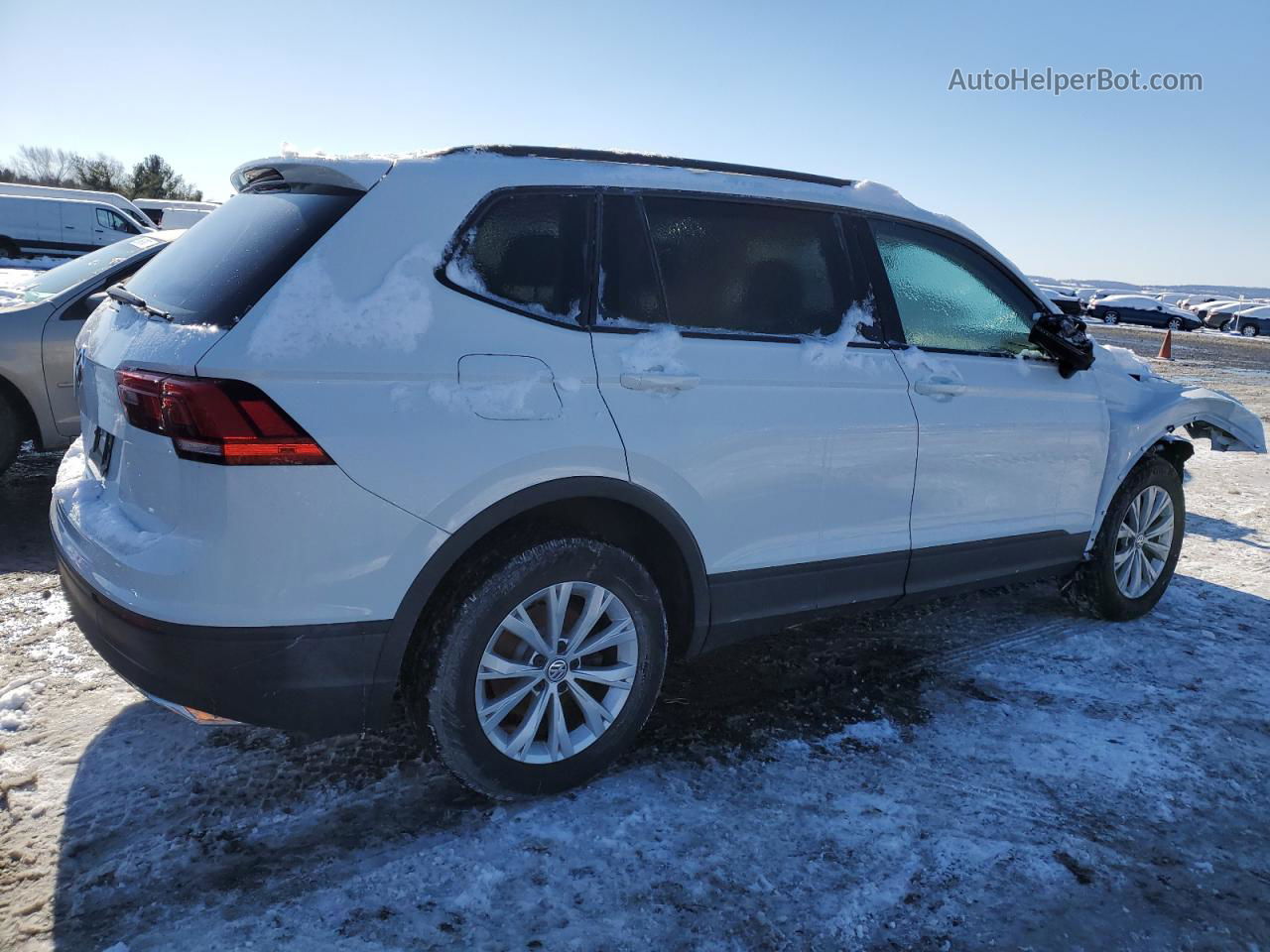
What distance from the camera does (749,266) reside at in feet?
10.5

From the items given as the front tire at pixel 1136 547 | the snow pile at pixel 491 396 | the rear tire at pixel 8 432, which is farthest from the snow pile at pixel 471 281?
the rear tire at pixel 8 432

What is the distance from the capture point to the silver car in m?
5.58

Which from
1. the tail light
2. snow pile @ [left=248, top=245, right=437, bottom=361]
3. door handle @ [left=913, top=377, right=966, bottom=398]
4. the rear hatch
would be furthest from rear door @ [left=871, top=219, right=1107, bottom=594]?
the tail light

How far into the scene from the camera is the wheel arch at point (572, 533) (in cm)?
254

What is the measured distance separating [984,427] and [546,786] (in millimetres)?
2160

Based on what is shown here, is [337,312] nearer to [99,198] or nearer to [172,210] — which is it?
[99,198]

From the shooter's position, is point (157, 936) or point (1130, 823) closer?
point (157, 936)

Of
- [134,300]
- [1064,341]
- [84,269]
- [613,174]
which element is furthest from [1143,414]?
[84,269]

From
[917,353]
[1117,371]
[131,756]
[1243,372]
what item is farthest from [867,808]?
[1243,372]

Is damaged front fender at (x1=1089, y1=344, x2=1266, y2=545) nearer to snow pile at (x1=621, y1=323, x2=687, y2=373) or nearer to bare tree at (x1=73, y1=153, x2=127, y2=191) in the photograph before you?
snow pile at (x1=621, y1=323, x2=687, y2=373)

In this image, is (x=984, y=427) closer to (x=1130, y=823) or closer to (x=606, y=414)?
(x=1130, y=823)

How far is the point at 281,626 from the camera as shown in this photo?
7.75ft

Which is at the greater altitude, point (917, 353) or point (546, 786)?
point (917, 353)

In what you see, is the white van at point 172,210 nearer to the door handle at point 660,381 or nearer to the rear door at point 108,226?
the rear door at point 108,226
